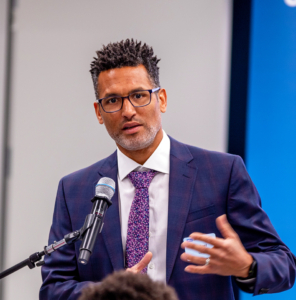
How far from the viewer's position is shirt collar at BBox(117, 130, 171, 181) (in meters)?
1.75

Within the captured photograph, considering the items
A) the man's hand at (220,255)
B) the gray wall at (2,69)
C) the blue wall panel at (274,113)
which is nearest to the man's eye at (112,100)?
the man's hand at (220,255)

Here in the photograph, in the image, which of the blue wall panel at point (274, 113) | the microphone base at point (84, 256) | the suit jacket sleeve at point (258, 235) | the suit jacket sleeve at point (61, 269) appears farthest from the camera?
the blue wall panel at point (274, 113)

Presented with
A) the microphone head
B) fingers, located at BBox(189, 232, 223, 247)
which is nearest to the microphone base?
the microphone head

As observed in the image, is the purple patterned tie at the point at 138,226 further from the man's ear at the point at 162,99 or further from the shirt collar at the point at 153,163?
the man's ear at the point at 162,99

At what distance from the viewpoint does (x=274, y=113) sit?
90.7 inches

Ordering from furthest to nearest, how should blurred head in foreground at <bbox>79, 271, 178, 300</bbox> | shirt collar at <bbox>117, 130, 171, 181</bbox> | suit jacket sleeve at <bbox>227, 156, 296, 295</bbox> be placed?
shirt collar at <bbox>117, 130, 171, 181</bbox>
suit jacket sleeve at <bbox>227, 156, 296, 295</bbox>
blurred head in foreground at <bbox>79, 271, 178, 300</bbox>

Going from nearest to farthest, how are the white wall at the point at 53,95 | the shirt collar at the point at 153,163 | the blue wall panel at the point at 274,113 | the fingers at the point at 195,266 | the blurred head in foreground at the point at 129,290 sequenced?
the blurred head in foreground at the point at 129,290 → the fingers at the point at 195,266 → the shirt collar at the point at 153,163 → the blue wall panel at the point at 274,113 → the white wall at the point at 53,95

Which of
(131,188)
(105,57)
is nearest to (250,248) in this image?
(131,188)

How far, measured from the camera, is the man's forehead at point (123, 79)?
168cm

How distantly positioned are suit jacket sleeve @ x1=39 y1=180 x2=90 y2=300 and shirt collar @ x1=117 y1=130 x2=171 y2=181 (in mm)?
318

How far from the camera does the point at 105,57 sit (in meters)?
1.74

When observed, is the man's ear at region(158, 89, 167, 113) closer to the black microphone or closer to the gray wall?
the black microphone

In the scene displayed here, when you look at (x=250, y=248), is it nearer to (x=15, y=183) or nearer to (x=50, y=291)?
(x=50, y=291)

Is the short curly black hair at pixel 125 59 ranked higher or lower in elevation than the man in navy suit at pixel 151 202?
higher
